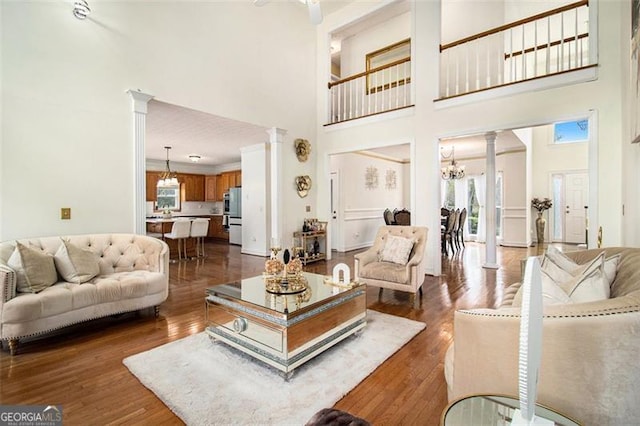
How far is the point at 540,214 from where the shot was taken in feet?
28.0

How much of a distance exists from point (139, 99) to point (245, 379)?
3.64m

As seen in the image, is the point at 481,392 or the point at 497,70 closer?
the point at 481,392

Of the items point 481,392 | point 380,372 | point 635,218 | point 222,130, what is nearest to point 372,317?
point 380,372

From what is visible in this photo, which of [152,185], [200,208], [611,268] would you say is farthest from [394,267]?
[200,208]

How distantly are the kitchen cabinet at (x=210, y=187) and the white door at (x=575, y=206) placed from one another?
1095 cm

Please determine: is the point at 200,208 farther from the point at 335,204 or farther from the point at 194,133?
the point at 335,204

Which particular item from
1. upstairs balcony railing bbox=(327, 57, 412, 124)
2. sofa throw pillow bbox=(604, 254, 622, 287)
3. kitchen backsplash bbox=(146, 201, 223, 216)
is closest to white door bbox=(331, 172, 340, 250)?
upstairs balcony railing bbox=(327, 57, 412, 124)

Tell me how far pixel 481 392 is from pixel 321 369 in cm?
116

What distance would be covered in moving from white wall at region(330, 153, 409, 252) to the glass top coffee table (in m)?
4.79

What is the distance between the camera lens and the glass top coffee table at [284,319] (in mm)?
2035

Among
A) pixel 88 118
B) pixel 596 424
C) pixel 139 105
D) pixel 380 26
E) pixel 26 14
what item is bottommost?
pixel 596 424

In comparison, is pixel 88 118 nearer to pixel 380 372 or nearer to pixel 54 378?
pixel 54 378

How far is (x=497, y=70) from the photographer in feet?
18.2

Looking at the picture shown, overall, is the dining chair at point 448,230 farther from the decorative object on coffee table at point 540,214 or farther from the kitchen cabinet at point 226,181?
the kitchen cabinet at point 226,181
